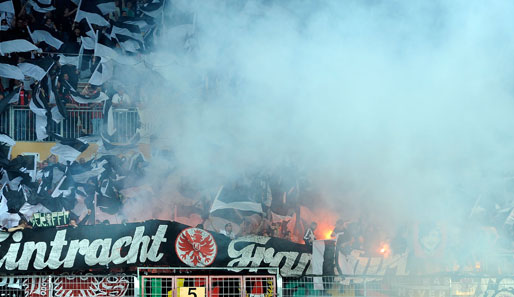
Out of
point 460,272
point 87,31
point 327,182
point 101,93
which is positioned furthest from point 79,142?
point 460,272

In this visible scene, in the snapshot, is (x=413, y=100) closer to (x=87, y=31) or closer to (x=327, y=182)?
(x=327, y=182)

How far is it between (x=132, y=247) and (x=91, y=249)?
468 mm

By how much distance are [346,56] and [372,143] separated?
1062 millimetres

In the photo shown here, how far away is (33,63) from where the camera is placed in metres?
8.04

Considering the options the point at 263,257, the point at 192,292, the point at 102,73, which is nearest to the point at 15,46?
the point at 102,73

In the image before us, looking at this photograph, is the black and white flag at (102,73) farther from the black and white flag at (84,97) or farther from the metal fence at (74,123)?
the metal fence at (74,123)

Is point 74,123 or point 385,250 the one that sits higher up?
point 74,123

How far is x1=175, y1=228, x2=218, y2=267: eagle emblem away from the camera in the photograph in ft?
24.1

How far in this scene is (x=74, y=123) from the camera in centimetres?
813

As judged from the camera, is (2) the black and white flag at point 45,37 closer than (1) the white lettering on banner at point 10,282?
No

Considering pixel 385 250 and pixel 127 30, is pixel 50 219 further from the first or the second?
pixel 385 250

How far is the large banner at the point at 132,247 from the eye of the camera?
7.26m

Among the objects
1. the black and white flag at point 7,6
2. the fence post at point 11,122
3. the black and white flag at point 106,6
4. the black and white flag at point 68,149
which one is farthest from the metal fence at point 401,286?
the black and white flag at point 7,6

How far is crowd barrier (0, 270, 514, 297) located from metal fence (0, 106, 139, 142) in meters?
1.86
